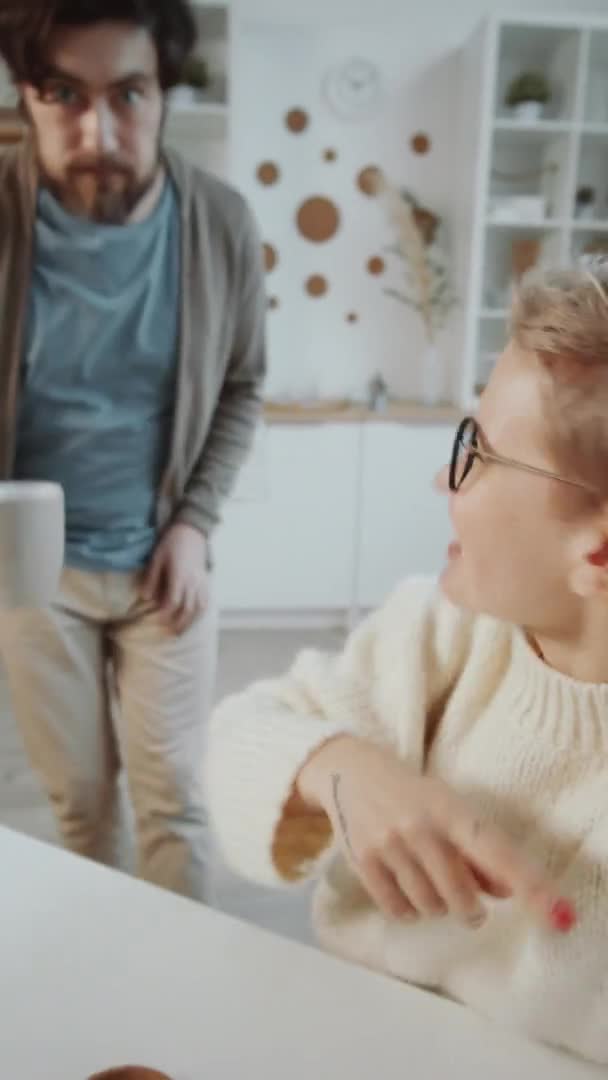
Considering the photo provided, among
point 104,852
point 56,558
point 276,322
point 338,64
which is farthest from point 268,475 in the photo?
point 56,558

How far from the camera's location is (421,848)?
1.69ft

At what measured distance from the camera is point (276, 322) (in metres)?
3.38

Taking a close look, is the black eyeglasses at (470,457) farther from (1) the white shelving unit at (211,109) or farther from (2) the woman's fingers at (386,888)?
(1) the white shelving unit at (211,109)

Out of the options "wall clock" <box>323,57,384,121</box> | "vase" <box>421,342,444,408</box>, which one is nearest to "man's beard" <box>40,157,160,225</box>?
"vase" <box>421,342,444,408</box>

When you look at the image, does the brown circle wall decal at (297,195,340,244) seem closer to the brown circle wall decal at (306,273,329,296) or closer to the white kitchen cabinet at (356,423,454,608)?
the brown circle wall decal at (306,273,329,296)

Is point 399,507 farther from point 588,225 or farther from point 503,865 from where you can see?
point 503,865

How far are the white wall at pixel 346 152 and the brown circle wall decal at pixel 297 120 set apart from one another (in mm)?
26

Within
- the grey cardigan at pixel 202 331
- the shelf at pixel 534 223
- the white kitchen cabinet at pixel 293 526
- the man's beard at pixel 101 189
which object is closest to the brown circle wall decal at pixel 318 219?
the shelf at pixel 534 223

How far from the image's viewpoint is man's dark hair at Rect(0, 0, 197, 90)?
93 centimetres

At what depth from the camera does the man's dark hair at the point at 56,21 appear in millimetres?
925

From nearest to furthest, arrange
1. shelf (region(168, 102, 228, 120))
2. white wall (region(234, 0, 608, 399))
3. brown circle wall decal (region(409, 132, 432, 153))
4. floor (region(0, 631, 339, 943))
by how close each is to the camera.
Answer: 1. floor (region(0, 631, 339, 943))
2. shelf (region(168, 102, 228, 120))
3. white wall (region(234, 0, 608, 399))
4. brown circle wall decal (region(409, 132, 432, 153))

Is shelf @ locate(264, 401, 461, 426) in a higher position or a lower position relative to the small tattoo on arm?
higher

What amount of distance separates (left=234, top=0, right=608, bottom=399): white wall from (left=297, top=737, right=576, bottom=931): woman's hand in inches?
111

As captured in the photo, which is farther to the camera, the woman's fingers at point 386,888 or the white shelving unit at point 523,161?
the white shelving unit at point 523,161
